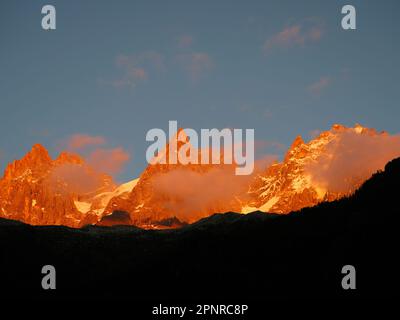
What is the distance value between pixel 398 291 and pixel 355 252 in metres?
33.9

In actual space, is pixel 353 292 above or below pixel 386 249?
below
